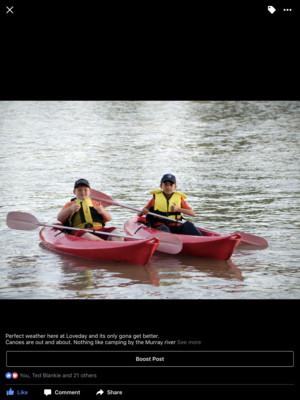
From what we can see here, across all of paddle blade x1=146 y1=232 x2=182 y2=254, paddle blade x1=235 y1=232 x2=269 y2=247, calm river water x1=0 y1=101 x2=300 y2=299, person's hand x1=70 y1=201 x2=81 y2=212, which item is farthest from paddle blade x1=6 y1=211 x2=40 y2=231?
paddle blade x1=235 y1=232 x2=269 y2=247

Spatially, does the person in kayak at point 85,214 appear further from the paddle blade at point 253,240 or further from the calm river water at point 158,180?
the paddle blade at point 253,240

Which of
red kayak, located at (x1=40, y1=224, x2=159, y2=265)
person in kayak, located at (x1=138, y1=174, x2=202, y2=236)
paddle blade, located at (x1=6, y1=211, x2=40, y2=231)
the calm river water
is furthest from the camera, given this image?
paddle blade, located at (x1=6, y1=211, x2=40, y2=231)

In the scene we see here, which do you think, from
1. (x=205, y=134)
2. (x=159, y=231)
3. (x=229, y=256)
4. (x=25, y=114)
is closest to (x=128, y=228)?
(x=159, y=231)

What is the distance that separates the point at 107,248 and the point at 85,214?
631 millimetres

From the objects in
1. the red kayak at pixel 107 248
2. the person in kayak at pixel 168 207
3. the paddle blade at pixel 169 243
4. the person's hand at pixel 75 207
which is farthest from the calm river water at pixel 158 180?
the person's hand at pixel 75 207

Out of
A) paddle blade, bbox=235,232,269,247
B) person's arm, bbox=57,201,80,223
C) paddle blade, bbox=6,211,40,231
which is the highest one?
person's arm, bbox=57,201,80,223

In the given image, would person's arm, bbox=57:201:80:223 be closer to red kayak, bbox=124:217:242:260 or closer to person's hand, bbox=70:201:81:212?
person's hand, bbox=70:201:81:212

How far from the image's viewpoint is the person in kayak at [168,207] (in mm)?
7867

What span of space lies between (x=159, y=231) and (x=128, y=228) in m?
0.69

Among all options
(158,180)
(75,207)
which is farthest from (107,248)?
(158,180)

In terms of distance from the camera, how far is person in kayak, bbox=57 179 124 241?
25.3 ft

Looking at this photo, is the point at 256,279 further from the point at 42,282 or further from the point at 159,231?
the point at 42,282

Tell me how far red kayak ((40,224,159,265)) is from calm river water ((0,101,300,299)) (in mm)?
95

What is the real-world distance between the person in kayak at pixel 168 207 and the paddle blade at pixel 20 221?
131 cm
